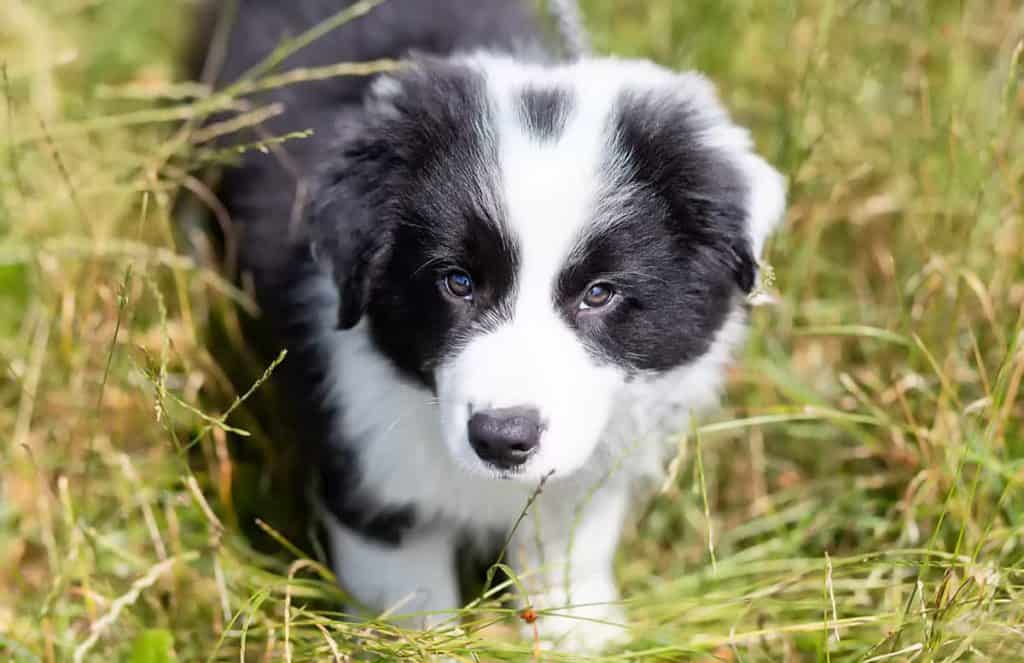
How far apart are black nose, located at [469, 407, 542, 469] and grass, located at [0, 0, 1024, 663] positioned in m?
0.40

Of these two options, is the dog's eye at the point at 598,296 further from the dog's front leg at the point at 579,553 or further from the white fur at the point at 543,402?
the dog's front leg at the point at 579,553

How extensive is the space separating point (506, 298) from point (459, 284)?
0.12 meters

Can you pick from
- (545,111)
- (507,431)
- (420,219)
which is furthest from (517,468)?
(545,111)

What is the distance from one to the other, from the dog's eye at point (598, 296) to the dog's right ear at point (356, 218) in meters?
0.42

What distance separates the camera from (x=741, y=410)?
3193 mm

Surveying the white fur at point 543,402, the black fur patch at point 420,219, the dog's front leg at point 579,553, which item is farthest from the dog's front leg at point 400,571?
the black fur patch at point 420,219

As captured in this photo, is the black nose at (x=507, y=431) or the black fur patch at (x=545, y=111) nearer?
the black nose at (x=507, y=431)

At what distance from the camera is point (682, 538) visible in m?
3.25

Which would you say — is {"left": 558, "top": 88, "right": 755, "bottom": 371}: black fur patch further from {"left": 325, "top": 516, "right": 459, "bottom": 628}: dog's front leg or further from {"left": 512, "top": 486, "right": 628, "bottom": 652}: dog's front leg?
{"left": 325, "top": 516, "right": 459, "bottom": 628}: dog's front leg

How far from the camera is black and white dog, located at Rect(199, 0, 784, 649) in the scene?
7.32 ft

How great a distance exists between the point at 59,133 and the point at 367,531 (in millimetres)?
1418

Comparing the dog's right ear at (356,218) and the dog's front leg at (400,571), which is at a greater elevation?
the dog's right ear at (356,218)

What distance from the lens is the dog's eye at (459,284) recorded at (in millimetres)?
2332

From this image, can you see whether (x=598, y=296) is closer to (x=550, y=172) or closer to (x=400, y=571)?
(x=550, y=172)
